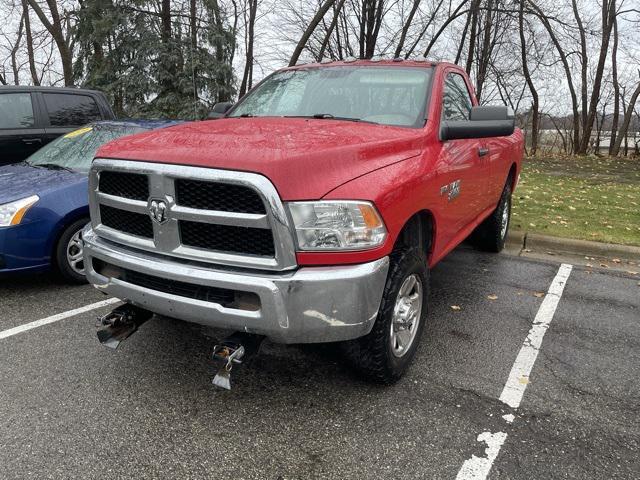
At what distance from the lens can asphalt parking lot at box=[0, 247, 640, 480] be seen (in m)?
2.35

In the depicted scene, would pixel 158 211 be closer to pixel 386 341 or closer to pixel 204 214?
pixel 204 214

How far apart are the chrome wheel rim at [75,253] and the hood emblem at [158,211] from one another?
90.4 inches

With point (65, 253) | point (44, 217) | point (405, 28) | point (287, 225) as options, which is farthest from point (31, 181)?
point (405, 28)

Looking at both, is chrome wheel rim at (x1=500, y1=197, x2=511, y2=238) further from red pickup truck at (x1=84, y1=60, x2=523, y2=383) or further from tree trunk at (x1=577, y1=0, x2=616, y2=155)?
tree trunk at (x1=577, y1=0, x2=616, y2=155)

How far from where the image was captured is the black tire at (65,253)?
4.39 meters

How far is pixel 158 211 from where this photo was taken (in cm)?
252

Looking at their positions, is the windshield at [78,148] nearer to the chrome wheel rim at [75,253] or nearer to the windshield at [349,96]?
the chrome wheel rim at [75,253]

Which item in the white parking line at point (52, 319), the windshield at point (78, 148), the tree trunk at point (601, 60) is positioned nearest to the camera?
the white parking line at point (52, 319)

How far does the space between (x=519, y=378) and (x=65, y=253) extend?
12.1 feet

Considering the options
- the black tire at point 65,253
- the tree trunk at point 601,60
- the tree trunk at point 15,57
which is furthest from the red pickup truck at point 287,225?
the tree trunk at point 15,57

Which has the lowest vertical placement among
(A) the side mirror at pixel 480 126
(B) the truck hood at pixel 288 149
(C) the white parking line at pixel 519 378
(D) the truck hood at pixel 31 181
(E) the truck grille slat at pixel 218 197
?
(C) the white parking line at pixel 519 378

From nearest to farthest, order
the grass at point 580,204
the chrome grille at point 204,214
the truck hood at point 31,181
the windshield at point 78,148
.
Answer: the chrome grille at point 204,214
the truck hood at point 31,181
the windshield at point 78,148
the grass at point 580,204

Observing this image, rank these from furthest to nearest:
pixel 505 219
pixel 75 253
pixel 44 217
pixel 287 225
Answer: pixel 505 219, pixel 75 253, pixel 44 217, pixel 287 225

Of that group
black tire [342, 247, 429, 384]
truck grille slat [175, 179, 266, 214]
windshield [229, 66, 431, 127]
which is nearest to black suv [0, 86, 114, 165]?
windshield [229, 66, 431, 127]
